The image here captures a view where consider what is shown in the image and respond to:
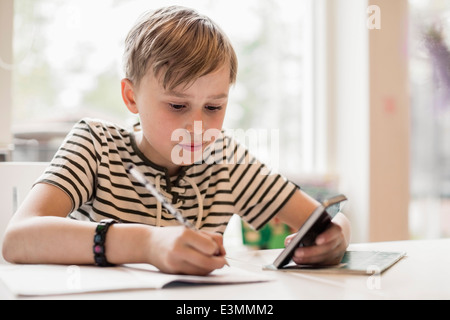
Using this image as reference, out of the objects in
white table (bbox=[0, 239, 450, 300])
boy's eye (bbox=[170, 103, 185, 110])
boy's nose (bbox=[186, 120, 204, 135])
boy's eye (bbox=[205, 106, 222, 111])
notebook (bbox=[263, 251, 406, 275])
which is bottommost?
notebook (bbox=[263, 251, 406, 275])

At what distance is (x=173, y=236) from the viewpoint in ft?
1.96

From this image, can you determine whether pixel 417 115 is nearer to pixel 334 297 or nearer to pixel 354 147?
pixel 354 147

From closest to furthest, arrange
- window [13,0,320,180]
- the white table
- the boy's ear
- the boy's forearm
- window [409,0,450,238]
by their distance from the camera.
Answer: the white table → the boy's forearm → the boy's ear → window [13,0,320,180] → window [409,0,450,238]

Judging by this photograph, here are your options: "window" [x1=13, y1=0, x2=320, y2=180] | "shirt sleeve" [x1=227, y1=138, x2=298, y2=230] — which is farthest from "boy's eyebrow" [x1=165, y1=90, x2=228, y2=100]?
"window" [x1=13, y1=0, x2=320, y2=180]

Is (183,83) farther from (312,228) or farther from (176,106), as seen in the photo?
(312,228)

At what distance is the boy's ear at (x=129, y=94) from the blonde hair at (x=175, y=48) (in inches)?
0.5

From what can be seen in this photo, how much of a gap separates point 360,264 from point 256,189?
36 cm

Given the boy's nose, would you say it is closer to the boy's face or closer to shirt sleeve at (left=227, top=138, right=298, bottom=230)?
the boy's face

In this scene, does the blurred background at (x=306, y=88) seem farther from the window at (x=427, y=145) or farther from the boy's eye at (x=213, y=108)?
the boy's eye at (x=213, y=108)

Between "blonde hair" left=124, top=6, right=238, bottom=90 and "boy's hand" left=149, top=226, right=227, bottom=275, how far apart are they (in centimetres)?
32

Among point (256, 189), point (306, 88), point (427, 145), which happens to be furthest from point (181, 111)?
point (427, 145)

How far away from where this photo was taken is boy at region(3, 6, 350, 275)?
2.10 feet

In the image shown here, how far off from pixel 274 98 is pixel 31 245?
185 cm
